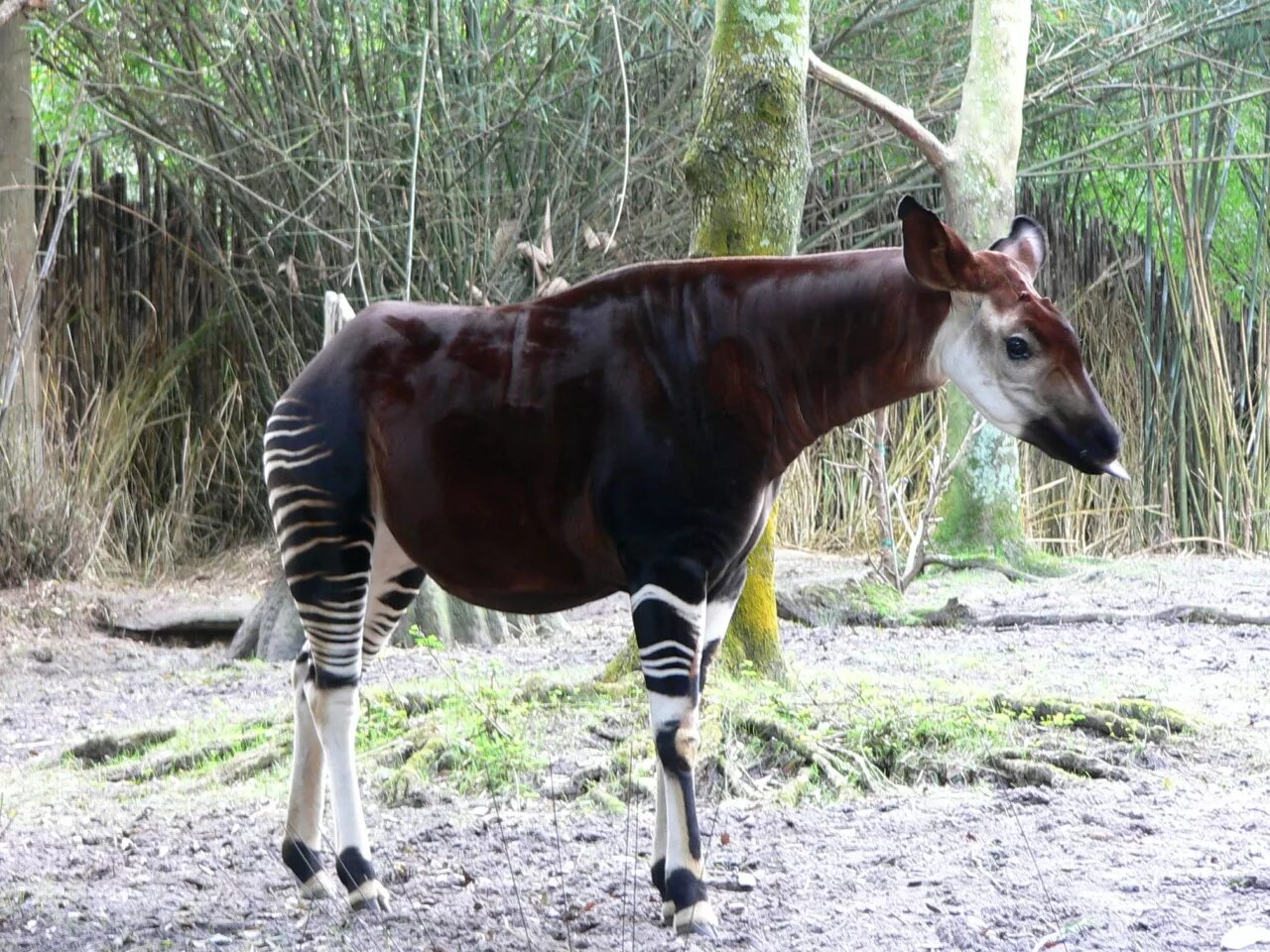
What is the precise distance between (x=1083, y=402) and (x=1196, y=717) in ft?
6.09

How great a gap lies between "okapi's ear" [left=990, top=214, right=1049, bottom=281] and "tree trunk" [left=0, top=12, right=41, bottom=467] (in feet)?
16.2

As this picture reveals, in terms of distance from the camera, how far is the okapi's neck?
2.22 m

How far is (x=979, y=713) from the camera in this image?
3490 mm

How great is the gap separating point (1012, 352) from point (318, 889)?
1446mm

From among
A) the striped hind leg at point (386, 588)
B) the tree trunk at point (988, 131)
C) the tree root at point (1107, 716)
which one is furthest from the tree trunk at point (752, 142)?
the tree trunk at point (988, 131)

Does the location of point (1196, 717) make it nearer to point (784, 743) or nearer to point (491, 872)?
point (784, 743)

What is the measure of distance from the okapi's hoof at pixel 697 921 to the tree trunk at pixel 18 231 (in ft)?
15.9

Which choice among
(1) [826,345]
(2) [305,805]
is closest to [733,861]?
(2) [305,805]

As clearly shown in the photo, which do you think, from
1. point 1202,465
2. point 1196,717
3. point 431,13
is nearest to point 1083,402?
point 1196,717

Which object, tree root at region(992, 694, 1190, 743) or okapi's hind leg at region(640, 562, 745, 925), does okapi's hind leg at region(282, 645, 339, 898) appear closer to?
okapi's hind leg at region(640, 562, 745, 925)

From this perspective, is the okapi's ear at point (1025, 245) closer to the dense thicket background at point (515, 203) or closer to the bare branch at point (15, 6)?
the dense thicket background at point (515, 203)

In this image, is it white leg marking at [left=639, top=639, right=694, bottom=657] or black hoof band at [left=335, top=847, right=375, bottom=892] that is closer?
white leg marking at [left=639, top=639, right=694, bottom=657]

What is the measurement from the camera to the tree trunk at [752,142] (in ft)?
11.8

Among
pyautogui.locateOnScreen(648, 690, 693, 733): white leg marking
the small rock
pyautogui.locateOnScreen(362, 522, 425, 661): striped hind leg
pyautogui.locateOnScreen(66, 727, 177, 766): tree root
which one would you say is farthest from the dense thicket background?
the small rock
